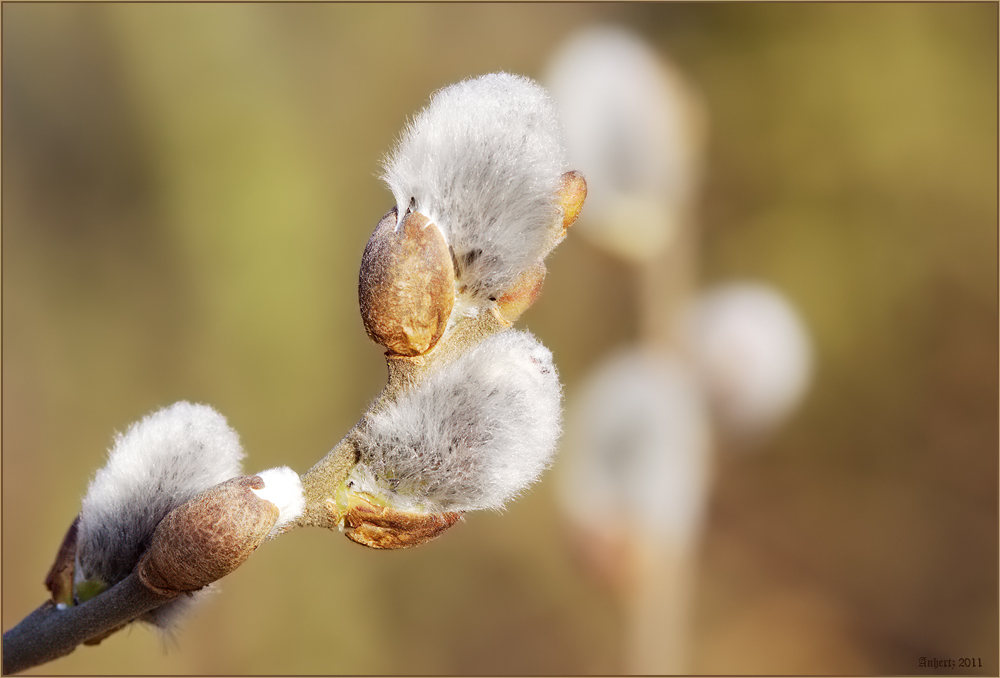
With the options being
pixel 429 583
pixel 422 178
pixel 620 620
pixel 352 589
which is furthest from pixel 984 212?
pixel 422 178

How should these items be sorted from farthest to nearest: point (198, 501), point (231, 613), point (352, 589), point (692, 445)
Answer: point (352, 589) → point (231, 613) → point (692, 445) → point (198, 501)

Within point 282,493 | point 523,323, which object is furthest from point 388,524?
point 523,323

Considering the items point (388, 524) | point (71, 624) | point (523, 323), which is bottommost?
point (71, 624)

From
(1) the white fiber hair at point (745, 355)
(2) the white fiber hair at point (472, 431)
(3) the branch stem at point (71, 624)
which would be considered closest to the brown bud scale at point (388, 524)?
(2) the white fiber hair at point (472, 431)

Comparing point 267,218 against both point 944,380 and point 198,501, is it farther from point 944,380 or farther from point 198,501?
point 944,380

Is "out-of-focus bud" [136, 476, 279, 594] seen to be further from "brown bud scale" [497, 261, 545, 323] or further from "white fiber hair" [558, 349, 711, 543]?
"white fiber hair" [558, 349, 711, 543]

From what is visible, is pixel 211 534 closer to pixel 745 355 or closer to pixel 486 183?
pixel 486 183

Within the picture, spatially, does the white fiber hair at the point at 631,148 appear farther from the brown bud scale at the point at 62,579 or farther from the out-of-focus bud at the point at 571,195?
the brown bud scale at the point at 62,579

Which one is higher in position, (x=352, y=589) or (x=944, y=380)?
(x=944, y=380)
